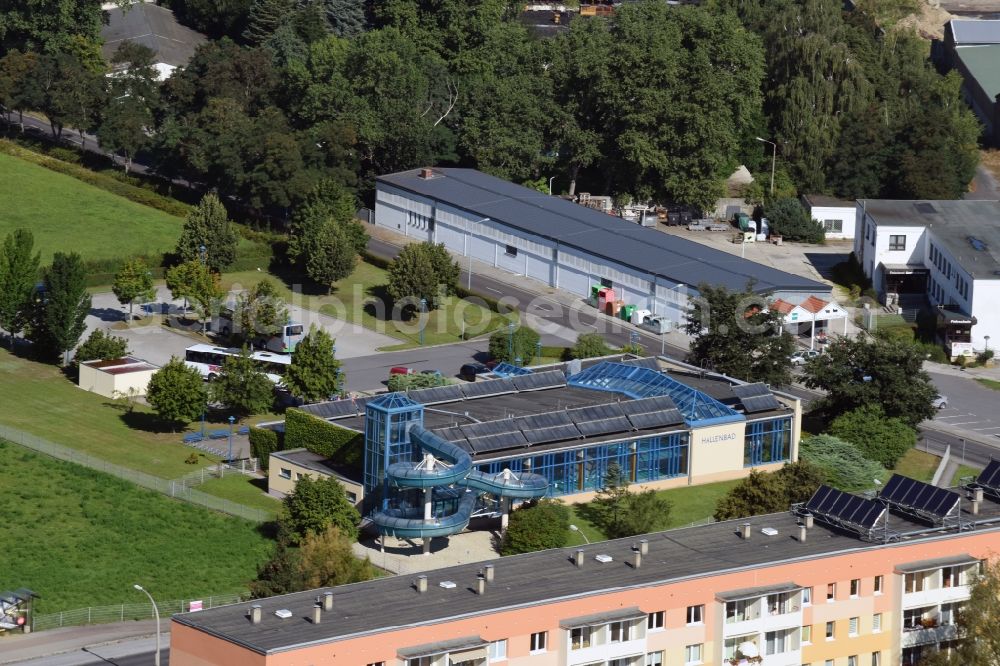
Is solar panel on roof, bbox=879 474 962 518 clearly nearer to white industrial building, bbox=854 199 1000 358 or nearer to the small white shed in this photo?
the small white shed

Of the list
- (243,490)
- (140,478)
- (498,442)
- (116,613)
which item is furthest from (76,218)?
(116,613)

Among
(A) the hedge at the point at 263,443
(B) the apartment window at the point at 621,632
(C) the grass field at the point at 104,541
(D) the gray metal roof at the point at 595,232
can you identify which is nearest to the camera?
(B) the apartment window at the point at 621,632

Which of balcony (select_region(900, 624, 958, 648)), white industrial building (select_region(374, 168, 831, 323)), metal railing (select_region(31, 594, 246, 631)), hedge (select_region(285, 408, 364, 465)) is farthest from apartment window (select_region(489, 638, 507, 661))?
white industrial building (select_region(374, 168, 831, 323))

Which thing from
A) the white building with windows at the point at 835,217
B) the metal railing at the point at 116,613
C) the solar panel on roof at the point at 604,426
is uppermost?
the white building with windows at the point at 835,217

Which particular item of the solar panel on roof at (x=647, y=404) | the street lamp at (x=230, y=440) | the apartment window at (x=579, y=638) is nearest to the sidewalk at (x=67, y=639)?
the street lamp at (x=230, y=440)

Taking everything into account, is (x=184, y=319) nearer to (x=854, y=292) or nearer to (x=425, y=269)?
(x=425, y=269)

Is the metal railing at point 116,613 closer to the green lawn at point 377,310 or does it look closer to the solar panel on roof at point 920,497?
the solar panel on roof at point 920,497

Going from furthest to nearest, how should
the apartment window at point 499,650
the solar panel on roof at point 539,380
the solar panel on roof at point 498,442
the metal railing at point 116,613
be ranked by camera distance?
the solar panel on roof at point 539,380, the solar panel on roof at point 498,442, the metal railing at point 116,613, the apartment window at point 499,650

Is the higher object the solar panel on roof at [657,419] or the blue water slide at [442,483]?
the solar panel on roof at [657,419]
